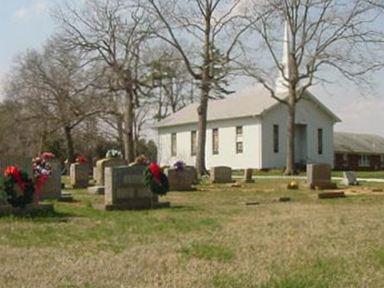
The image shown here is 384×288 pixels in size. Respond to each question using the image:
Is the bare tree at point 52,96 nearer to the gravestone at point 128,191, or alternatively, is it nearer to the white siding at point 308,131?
the white siding at point 308,131

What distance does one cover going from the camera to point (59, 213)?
1755 cm

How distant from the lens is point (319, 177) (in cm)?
3112

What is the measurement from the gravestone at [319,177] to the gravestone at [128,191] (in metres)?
11.3

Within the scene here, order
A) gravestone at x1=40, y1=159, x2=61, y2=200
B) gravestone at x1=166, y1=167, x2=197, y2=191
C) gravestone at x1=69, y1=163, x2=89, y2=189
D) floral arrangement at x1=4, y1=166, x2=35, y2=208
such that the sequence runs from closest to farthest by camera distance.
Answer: floral arrangement at x1=4, y1=166, x2=35, y2=208 < gravestone at x1=40, y1=159, x2=61, y2=200 < gravestone at x1=166, y1=167, x2=197, y2=191 < gravestone at x1=69, y1=163, x2=89, y2=189

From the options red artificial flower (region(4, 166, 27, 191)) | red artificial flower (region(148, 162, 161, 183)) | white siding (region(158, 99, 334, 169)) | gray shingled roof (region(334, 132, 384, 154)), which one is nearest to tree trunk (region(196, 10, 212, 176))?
white siding (region(158, 99, 334, 169))

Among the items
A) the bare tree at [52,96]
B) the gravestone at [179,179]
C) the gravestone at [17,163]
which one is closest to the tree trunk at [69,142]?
the bare tree at [52,96]

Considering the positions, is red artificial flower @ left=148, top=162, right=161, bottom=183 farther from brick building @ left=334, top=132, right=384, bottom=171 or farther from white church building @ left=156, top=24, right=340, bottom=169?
brick building @ left=334, top=132, right=384, bottom=171

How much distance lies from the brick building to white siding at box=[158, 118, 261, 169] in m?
11.1

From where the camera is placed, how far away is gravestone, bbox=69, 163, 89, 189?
3266 cm

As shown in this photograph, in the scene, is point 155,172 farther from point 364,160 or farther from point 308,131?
point 364,160

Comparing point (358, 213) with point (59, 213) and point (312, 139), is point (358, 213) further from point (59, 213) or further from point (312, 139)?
point (312, 139)

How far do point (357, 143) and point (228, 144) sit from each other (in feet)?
56.4

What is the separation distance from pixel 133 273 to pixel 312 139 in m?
53.9

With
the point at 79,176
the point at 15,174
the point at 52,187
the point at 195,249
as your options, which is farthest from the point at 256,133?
the point at 195,249
